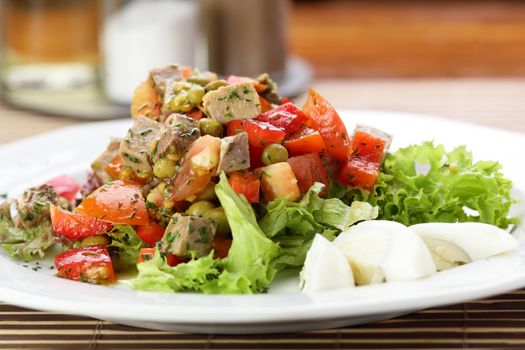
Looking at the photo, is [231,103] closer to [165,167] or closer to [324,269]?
[165,167]

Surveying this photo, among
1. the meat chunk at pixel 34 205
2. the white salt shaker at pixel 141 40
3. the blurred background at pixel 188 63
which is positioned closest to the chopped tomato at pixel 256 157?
the meat chunk at pixel 34 205

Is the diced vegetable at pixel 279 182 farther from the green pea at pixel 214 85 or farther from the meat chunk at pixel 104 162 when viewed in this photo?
the meat chunk at pixel 104 162

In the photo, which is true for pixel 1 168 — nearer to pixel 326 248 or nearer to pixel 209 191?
pixel 209 191

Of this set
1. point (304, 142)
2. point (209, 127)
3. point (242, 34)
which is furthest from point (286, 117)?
point (242, 34)

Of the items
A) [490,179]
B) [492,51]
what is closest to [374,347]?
[490,179]

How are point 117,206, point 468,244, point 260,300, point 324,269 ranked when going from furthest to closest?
point 117,206 → point 468,244 → point 324,269 → point 260,300

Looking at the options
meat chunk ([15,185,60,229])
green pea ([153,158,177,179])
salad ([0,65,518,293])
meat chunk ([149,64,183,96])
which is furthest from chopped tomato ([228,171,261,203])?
meat chunk ([15,185,60,229])

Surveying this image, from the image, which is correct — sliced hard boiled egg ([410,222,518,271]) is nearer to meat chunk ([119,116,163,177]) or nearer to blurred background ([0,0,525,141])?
meat chunk ([119,116,163,177])
